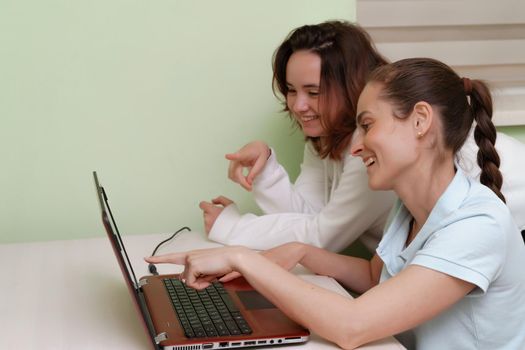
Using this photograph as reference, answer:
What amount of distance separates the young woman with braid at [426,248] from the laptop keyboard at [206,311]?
0.05 m

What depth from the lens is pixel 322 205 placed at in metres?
1.76

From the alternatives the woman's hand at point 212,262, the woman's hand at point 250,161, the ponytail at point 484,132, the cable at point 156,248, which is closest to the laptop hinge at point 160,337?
the woman's hand at point 212,262

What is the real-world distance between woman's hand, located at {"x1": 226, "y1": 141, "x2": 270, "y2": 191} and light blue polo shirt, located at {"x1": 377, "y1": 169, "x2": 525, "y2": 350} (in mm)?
573

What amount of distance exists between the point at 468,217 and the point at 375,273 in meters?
→ 0.39

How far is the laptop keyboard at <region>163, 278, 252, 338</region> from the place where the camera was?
100 cm

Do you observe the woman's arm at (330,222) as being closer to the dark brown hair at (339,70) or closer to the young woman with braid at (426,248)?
the dark brown hair at (339,70)

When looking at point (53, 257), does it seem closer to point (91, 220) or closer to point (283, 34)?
point (91, 220)

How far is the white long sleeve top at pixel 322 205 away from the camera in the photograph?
1388 mm

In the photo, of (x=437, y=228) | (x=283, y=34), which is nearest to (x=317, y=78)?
(x=283, y=34)

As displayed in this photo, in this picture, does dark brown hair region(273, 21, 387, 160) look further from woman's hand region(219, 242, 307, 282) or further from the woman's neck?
the woman's neck

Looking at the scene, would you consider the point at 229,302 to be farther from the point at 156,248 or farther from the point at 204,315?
the point at 156,248

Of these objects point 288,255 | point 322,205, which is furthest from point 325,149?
point 288,255

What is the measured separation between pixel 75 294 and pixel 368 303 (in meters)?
0.54

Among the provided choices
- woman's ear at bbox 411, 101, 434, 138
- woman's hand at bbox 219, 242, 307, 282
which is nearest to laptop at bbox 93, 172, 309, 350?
woman's hand at bbox 219, 242, 307, 282
